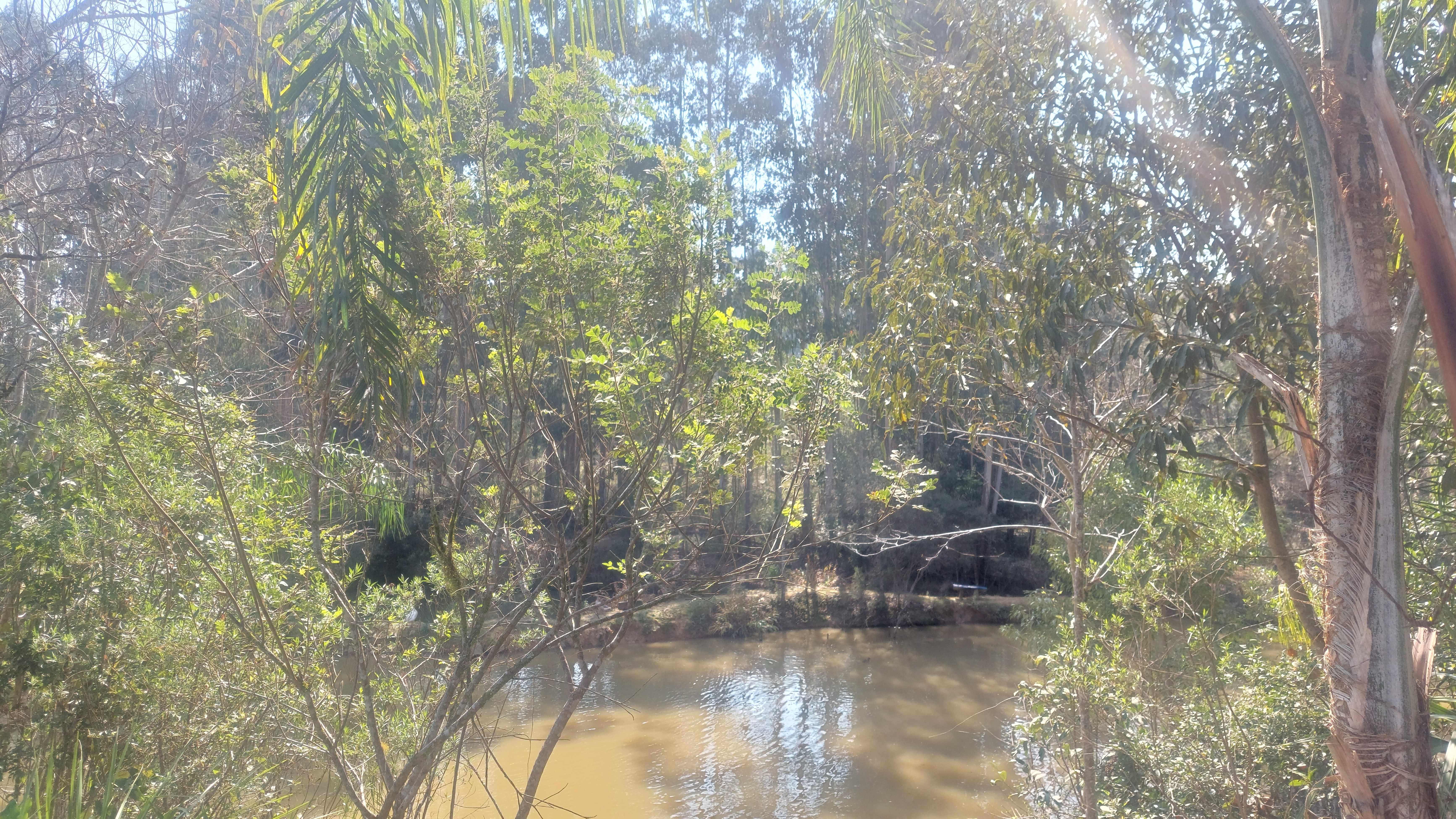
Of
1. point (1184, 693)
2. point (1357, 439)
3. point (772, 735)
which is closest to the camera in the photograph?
point (1357, 439)

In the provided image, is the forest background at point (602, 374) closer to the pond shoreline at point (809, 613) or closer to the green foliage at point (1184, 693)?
the green foliage at point (1184, 693)

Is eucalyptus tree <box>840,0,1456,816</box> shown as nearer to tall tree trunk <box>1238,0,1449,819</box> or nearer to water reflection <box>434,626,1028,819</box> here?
tall tree trunk <box>1238,0,1449,819</box>

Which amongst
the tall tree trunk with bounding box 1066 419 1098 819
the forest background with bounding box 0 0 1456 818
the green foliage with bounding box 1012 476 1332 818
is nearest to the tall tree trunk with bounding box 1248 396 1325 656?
the forest background with bounding box 0 0 1456 818

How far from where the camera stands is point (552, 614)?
13.2 ft

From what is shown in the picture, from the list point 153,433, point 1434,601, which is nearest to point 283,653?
point 153,433

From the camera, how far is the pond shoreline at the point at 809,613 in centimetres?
1345

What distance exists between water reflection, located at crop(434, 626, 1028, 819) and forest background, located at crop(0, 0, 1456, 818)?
2021 millimetres

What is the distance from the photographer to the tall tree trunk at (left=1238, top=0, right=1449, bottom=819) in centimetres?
193

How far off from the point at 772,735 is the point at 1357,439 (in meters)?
8.06

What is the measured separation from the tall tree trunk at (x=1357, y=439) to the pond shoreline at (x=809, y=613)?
37.6 ft

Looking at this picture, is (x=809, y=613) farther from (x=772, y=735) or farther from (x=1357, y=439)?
(x=1357, y=439)

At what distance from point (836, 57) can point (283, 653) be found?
2.73 meters

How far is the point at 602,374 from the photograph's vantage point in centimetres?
251

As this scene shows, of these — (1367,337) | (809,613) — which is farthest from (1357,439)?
(809,613)
